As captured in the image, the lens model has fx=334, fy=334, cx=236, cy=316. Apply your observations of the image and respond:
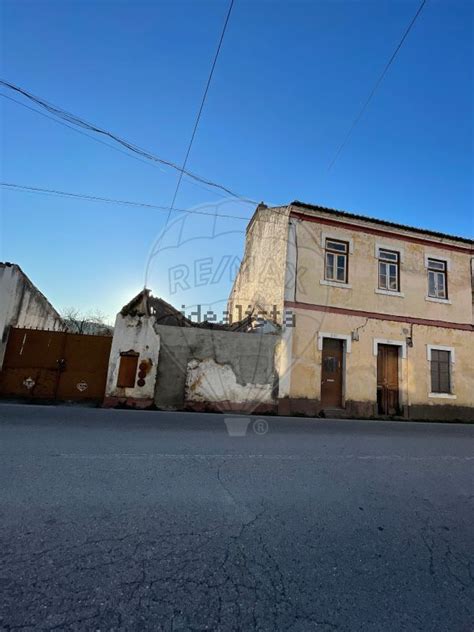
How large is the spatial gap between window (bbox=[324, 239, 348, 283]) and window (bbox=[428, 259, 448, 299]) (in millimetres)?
3882

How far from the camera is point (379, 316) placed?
12648mm

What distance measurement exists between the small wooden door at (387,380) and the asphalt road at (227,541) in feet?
25.2

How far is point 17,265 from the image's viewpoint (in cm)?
1152

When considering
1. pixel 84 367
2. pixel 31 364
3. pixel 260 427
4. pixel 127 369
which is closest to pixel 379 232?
pixel 260 427

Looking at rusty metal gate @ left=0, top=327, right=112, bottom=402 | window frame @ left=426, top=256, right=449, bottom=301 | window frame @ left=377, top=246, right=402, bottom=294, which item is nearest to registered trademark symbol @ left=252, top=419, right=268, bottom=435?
rusty metal gate @ left=0, top=327, right=112, bottom=402

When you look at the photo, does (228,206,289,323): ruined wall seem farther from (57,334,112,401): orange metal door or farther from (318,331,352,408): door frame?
(57,334,112,401): orange metal door

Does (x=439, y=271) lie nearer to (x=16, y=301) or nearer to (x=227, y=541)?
(x=227, y=541)

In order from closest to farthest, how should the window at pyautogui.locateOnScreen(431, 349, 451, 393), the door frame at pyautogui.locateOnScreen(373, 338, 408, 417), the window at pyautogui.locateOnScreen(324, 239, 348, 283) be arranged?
1. the door frame at pyautogui.locateOnScreen(373, 338, 408, 417)
2. the window at pyautogui.locateOnScreen(324, 239, 348, 283)
3. the window at pyautogui.locateOnScreen(431, 349, 451, 393)

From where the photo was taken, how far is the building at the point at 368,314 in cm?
1179

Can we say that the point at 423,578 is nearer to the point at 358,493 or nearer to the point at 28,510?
the point at 358,493

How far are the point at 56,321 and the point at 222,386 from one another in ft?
42.4

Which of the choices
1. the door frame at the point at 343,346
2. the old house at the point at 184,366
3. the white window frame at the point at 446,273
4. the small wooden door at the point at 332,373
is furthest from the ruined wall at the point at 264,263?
the white window frame at the point at 446,273

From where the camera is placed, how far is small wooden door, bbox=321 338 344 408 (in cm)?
1185

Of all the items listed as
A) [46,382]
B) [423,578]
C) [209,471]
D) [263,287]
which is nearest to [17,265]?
[46,382]
